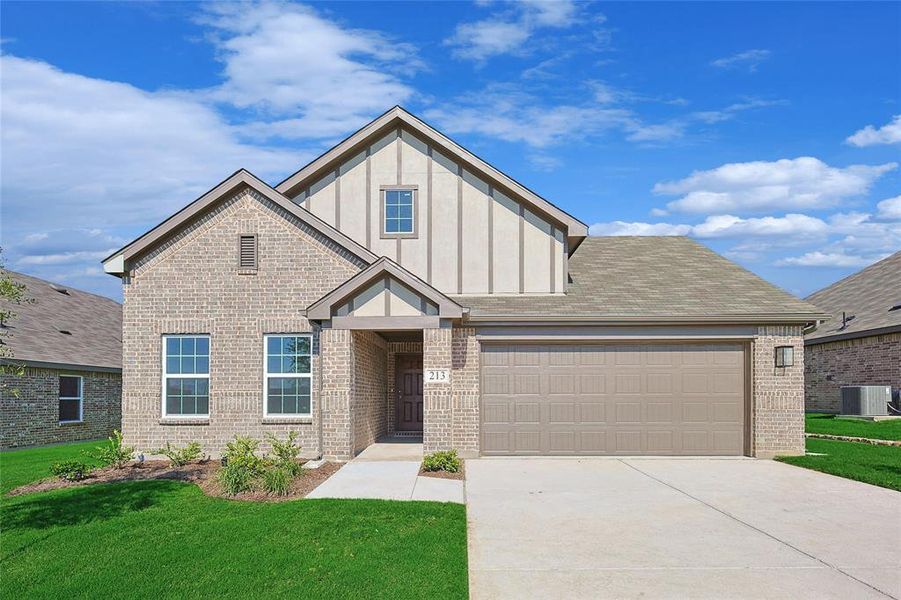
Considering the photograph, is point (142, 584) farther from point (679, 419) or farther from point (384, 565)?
point (679, 419)

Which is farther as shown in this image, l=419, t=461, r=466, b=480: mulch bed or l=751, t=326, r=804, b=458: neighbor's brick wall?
l=751, t=326, r=804, b=458: neighbor's brick wall

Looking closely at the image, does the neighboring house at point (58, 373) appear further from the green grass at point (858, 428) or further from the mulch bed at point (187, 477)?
the green grass at point (858, 428)

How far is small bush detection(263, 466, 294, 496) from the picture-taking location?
11273 mm

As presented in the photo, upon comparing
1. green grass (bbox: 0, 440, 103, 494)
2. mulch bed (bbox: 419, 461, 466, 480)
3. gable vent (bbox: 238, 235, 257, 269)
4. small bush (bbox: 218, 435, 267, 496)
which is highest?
gable vent (bbox: 238, 235, 257, 269)

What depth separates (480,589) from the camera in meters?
6.84

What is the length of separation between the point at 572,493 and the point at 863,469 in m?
6.45

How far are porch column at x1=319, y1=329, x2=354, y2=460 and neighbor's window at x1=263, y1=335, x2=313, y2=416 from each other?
0.71 meters

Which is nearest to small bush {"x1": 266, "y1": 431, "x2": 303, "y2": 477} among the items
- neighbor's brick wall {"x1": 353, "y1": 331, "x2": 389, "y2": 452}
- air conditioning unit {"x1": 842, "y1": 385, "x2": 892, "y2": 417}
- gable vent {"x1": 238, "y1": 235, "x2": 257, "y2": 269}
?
neighbor's brick wall {"x1": 353, "y1": 331, "x2": 389, "y2": 452}

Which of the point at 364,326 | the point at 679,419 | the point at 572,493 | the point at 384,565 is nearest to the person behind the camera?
the point at 384,565

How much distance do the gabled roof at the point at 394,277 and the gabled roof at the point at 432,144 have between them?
377 cm

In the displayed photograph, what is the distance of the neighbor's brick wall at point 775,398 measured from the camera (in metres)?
15.9

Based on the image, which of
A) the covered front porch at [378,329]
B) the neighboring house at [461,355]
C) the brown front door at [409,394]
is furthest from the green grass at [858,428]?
the covered front porch at [378,329]

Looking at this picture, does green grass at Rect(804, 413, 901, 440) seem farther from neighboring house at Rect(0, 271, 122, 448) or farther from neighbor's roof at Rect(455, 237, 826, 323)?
neighboring house at Rect(0, 271, 122, 448)

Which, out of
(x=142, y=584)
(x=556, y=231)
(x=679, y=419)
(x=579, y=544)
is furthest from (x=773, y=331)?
(x=142, y=584)
